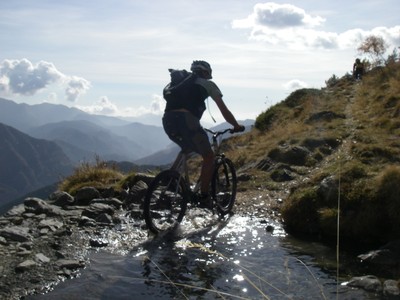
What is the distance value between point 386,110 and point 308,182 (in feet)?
31.6

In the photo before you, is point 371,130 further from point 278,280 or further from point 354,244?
point 278,280

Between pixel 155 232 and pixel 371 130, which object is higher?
pixel 371 130

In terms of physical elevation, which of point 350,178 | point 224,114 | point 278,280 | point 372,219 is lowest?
point 278,280

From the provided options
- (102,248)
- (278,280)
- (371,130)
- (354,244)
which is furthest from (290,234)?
(371,130)

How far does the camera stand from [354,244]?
8.02 metres

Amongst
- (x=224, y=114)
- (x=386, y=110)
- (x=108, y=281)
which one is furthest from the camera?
(x=386, y=110)

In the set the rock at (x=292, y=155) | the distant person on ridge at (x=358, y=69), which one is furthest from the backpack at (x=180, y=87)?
the distant person on ridge at (x=358, y=69)

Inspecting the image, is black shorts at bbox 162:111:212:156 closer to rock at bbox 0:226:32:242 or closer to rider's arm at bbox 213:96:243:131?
rider's arm at bbox 213:96:243:131

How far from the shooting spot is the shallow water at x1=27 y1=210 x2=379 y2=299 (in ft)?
18.7

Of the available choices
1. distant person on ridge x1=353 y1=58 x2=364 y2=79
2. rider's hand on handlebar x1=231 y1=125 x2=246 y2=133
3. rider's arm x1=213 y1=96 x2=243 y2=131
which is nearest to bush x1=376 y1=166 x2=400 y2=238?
rider's hand on handlebar x1=231 y1=125 x2=246 y2=133

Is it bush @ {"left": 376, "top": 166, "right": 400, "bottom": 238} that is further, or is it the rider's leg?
the rider's leg

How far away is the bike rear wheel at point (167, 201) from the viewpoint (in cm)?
869

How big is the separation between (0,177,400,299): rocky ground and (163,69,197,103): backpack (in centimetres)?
290

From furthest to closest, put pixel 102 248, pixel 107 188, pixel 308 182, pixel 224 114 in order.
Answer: pixel 107 188 → pixel 308 182 → pixel 224 114 → pixel 102 248
